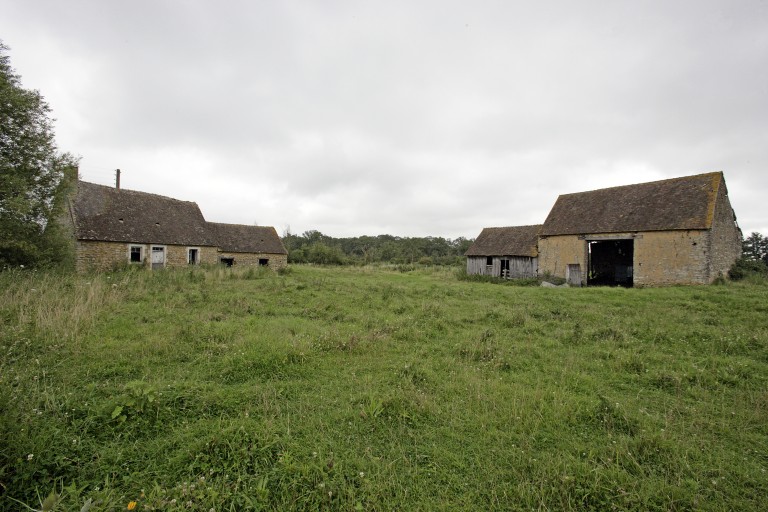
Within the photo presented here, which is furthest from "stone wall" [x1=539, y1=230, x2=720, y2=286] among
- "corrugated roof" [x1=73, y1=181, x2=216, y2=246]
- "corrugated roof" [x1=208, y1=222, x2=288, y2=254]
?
"corrugated roof" [x1=73, y1=181, x2=216, y2=246]

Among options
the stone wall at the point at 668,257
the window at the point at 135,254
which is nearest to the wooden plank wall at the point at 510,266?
the stone wall at the point at 668,257

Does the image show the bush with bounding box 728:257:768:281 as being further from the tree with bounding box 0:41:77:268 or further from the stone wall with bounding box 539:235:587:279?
the tree with bounding box 0:41:77:268

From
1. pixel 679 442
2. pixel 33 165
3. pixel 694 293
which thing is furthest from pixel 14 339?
pixel 694 293

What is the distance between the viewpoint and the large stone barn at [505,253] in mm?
23747

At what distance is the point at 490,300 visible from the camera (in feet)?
42.1

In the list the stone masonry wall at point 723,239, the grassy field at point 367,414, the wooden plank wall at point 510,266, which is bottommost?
the grassy field at point 367,414

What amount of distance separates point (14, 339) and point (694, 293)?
800 inches

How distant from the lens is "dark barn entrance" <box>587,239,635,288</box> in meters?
22.3

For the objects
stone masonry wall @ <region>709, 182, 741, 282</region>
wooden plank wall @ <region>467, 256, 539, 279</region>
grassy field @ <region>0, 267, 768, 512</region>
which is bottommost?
grassy field @ <region>0, 267, 768, 512</region>

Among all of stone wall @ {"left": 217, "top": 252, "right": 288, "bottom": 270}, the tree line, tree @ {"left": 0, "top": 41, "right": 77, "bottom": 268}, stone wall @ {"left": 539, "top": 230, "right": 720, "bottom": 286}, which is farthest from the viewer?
the tree line

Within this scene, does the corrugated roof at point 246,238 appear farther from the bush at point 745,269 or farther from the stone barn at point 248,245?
the bush at point 745,269

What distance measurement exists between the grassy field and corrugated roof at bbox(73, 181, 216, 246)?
1382cm

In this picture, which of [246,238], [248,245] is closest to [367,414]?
[248,245]

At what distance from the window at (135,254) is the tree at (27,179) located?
6951 millimetres
